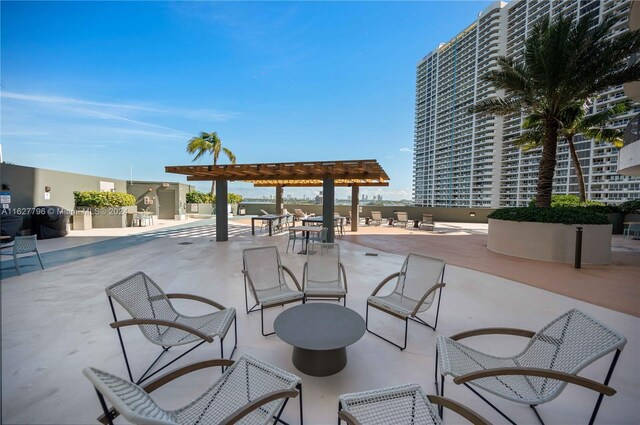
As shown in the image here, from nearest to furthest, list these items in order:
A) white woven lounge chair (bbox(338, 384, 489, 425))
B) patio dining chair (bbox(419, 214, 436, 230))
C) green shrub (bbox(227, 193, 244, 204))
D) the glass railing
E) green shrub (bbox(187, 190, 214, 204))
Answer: white woven lounge chair (bbox(338, 384, 489, 425)), the glass railing, patio dining chair (bbox(419, 214, 436, 230)), green shrub (bbox(187, 190, 214, 204)), green shrub (bbox(227, 193, 244, 204))

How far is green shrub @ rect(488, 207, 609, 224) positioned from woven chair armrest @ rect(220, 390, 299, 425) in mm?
9066

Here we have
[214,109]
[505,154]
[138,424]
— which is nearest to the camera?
[138,424]

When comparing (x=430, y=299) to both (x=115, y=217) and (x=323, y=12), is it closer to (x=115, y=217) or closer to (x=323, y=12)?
(x=323, y=12)

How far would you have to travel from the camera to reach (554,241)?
23.5 feet

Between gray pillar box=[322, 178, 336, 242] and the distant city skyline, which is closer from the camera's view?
the distant city skyline

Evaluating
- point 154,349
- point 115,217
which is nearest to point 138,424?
point 154,349

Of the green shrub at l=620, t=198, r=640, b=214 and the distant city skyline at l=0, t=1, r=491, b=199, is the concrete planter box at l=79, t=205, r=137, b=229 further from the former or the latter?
the green shrub at l=620, t=198, r=640, b=214

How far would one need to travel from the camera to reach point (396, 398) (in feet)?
5.21

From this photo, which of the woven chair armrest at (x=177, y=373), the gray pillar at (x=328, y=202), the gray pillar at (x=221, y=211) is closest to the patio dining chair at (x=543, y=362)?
the woven chair armrest at (x=177, y=373)

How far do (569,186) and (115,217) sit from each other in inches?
2105

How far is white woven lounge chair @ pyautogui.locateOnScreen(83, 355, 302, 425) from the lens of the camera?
1109mm

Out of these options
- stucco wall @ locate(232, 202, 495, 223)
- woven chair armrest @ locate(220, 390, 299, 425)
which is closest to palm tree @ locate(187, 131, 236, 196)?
Answer: stucco wall @ locate(232, 202, 495, 223)

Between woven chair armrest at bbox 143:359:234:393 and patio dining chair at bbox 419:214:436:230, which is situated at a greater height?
patio dining chair at bbox 419:214:436:230

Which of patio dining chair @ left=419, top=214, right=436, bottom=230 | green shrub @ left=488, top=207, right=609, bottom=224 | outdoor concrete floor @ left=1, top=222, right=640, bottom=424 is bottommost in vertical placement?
outdoor concrete floor @ left=1, top=222, right=640, bottom=424
